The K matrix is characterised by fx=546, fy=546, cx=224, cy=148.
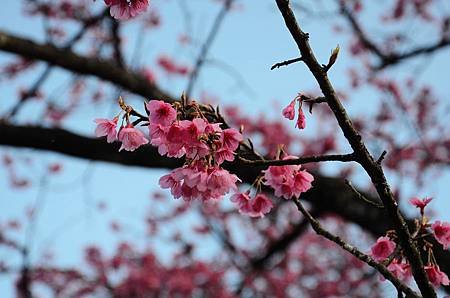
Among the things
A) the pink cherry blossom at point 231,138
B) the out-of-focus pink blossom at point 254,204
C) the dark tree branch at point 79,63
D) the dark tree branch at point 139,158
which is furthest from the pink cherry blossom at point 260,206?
the dark tree branch at point 79,63

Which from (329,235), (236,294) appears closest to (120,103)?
(329,235)

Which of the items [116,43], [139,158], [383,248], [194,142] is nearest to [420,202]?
[383,248]

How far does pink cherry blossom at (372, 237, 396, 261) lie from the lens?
78.9 inches

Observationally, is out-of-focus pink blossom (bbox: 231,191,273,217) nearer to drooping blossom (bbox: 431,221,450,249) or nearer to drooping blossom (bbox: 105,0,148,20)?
drooping blossom (bbox: 431,221,450,249)

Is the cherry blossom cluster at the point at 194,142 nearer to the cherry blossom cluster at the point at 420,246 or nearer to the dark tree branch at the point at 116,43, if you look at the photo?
the cherry blossom cluster at the point at 420,246

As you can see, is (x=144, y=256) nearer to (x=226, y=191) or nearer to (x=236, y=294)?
(x=236, y=294)

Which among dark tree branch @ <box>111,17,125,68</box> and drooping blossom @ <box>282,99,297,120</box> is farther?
dark tree branch @ <box>111,17,125,68</box>

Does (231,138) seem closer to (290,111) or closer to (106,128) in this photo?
(290,111)

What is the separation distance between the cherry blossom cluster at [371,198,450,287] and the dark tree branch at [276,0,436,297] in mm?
115

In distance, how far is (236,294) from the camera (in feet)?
28.7

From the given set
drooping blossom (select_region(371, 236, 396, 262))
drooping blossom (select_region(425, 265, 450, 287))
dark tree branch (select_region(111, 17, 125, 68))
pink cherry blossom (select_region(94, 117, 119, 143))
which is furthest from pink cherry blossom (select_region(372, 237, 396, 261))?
dark tree branch (select_region(111, 17, 125, 68))

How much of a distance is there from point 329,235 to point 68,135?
3233 mm

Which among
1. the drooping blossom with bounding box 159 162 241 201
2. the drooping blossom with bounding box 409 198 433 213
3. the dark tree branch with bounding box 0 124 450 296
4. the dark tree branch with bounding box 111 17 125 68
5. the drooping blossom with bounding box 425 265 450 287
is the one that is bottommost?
the drooping blossom with bounding box 159 162 241 201

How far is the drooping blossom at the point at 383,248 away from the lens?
2.00 meters
